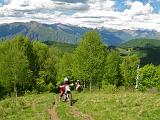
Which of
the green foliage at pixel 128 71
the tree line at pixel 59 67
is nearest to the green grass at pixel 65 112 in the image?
the tree line at pixel 59 67

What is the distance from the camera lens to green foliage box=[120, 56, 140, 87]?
120 metres

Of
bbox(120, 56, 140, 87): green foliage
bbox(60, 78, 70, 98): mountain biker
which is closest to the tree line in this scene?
bbox(120, 56, 140, 87): green foliage

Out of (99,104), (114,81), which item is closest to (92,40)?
(114,81)

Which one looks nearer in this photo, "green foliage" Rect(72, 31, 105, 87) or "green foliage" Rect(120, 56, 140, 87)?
"green foliage" Rect(72, 31, 105, 87)

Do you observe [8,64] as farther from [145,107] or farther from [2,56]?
[145,107]

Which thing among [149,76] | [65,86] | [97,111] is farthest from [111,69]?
[97,111]

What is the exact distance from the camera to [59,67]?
379ft

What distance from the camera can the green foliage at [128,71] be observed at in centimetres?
12050

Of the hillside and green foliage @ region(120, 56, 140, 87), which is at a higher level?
the hillside

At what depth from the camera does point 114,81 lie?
11138cm

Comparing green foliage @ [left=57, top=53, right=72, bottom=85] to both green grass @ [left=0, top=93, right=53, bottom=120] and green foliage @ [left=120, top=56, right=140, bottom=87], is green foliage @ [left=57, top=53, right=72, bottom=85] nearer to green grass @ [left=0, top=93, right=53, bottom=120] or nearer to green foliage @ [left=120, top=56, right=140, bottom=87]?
green foliage @ [left=120, top=56, right=140, bottom=87]

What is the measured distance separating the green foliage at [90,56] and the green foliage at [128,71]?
1516 inches

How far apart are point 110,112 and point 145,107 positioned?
2877 millimetres

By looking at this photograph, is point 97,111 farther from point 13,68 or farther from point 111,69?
point 111,69
